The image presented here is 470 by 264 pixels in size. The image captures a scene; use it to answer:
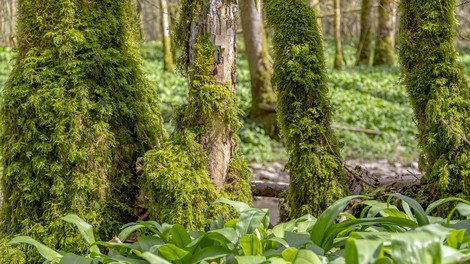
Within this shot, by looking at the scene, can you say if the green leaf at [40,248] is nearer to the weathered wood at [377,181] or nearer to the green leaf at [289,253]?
the green leaf at [289,253]

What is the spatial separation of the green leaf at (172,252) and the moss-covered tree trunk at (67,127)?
1276mm

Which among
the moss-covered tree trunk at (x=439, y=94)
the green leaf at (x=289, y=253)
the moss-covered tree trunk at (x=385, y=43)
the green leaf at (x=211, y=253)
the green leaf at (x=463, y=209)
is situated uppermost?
the moss-covered tree trunk at (x=385, y=43)

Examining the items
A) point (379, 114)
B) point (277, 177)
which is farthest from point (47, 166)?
point (379, 114)

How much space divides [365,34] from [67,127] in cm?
1710

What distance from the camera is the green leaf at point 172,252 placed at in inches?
108

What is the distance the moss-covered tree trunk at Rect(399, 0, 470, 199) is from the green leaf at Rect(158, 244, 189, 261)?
83.0 inches

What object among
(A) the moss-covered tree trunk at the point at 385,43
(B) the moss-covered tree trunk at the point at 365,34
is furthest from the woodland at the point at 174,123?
(A) the moss-covered tree trunk at the point at 385,43

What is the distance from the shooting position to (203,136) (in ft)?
13.2

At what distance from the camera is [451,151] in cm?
407

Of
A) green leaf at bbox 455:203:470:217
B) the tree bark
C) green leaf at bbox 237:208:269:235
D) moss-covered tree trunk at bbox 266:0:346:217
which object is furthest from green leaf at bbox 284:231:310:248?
moss-covered tree trunk at bbox 266:0:346:217

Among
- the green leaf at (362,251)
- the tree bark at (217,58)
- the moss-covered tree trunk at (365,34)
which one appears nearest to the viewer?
the green leaf at (362,251)

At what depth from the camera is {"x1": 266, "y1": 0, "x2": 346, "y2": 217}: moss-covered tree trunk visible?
13.9 feet

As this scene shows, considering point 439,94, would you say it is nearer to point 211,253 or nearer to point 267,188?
point 267,188

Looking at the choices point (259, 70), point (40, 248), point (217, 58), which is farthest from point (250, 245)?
point (259, 70)
